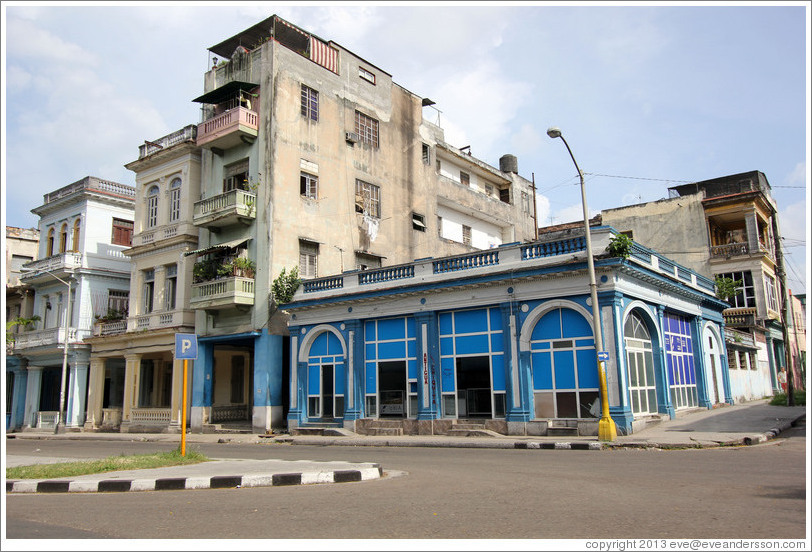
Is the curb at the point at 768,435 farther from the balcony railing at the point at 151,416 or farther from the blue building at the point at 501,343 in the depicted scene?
the balcony railing at the point at 151,416

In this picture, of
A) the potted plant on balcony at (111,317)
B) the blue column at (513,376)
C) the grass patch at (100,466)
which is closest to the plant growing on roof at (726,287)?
the blue column at (513,376)

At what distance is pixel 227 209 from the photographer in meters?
27.9

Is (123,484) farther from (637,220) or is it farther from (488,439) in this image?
(637,220)

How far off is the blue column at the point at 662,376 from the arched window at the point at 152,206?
979 inches

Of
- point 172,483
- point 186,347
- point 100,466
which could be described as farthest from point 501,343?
point 172,483

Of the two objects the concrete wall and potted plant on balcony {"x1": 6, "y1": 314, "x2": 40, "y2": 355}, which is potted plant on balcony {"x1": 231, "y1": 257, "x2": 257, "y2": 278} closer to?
potted plant on balcony {"x1": 6, "y1": 314, "x2": 40, "y2": 355}

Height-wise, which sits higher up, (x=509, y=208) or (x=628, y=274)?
(x=509, y=208)

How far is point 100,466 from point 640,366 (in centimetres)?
1668

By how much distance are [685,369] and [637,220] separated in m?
19.3

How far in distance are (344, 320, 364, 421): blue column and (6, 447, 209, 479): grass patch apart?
1160 centimetres

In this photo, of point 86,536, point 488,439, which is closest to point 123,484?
point 86,536

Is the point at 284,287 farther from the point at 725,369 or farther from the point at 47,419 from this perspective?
the point at 725,369

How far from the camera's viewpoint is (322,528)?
6.62m

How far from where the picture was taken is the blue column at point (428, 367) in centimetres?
2269
